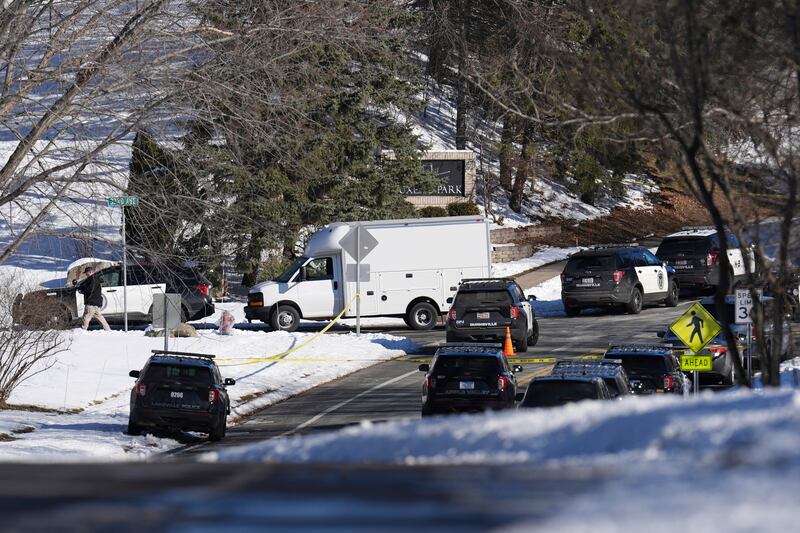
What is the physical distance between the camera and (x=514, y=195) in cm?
5375

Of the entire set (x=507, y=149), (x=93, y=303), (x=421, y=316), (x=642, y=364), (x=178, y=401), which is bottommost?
(x=178, y=401)

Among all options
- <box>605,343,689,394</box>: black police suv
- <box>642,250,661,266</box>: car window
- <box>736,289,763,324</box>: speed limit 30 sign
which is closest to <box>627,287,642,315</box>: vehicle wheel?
<box>642,250,661,266</box>: car window

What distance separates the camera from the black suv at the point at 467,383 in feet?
60.4

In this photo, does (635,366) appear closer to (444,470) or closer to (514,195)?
(444,470)

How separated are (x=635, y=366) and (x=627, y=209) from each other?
38.8 meters

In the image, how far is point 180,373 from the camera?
19125 mm

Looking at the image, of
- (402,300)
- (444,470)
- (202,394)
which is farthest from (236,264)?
(444,470)

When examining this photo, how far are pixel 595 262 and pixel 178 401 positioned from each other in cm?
1765

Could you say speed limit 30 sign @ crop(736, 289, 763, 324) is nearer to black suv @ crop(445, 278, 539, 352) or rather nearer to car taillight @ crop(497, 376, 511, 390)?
car taillight @ crop(497, 376, 511, 390)

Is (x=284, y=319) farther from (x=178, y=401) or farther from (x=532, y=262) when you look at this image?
(x=532, y=262)

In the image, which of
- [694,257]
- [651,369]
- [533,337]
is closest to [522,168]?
[694,257]

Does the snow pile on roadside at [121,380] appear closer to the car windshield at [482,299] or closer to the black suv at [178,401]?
the black suv at [178,401]

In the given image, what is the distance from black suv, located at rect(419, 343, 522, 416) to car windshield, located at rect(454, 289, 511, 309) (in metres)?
8.97

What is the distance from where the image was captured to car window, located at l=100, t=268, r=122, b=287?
111 feet
